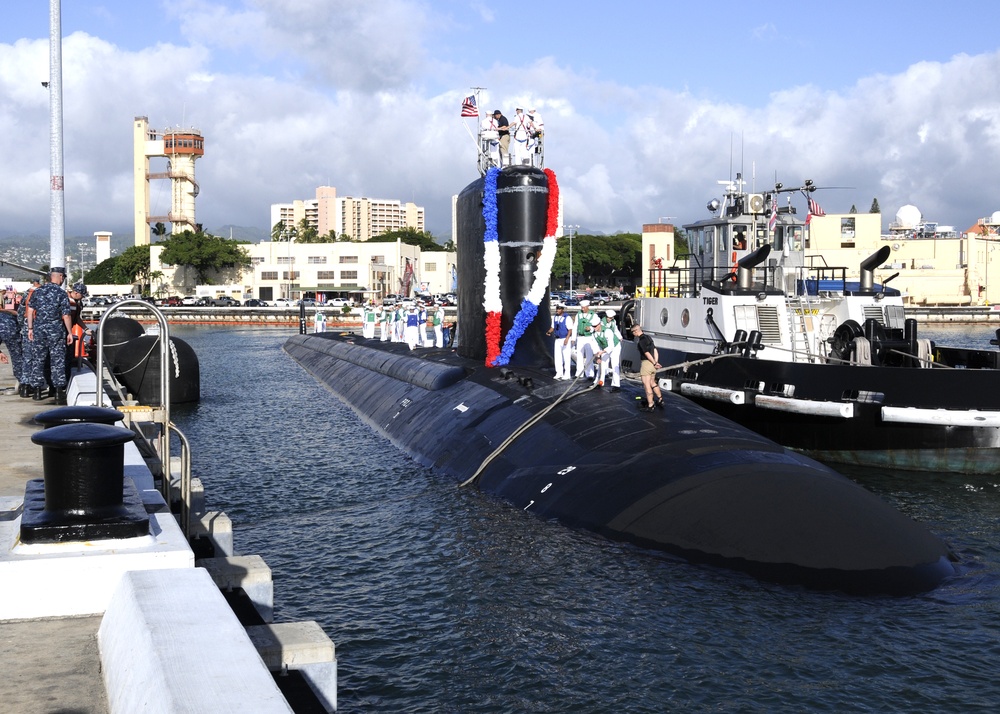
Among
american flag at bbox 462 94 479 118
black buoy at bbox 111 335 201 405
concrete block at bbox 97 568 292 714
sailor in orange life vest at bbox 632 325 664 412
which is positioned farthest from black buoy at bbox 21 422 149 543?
black buoy at bbox 111 335 201 405

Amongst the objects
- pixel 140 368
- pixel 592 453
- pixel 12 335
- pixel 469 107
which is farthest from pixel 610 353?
pixel 140 368

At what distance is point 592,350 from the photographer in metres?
16.7

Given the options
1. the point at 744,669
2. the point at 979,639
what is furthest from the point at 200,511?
the point at 979,639

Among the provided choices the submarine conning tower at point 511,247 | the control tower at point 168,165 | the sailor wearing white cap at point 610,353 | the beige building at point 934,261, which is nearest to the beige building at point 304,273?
the control tower at point 168,165

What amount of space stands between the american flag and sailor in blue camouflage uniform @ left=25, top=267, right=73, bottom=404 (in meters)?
8.82

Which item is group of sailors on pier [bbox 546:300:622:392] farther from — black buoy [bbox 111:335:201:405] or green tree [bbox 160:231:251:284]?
green tree [bbox 160:231:251:284]

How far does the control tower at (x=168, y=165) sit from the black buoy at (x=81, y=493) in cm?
11807

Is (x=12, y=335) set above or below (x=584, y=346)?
above

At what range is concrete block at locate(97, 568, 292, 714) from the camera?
3672 mm

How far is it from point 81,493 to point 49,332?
10.1 metres

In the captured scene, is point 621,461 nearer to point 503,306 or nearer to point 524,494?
point 524,494

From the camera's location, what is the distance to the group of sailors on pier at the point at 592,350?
15797 mm

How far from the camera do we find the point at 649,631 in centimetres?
846

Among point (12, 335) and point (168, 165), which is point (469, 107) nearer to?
point (12, 335)
